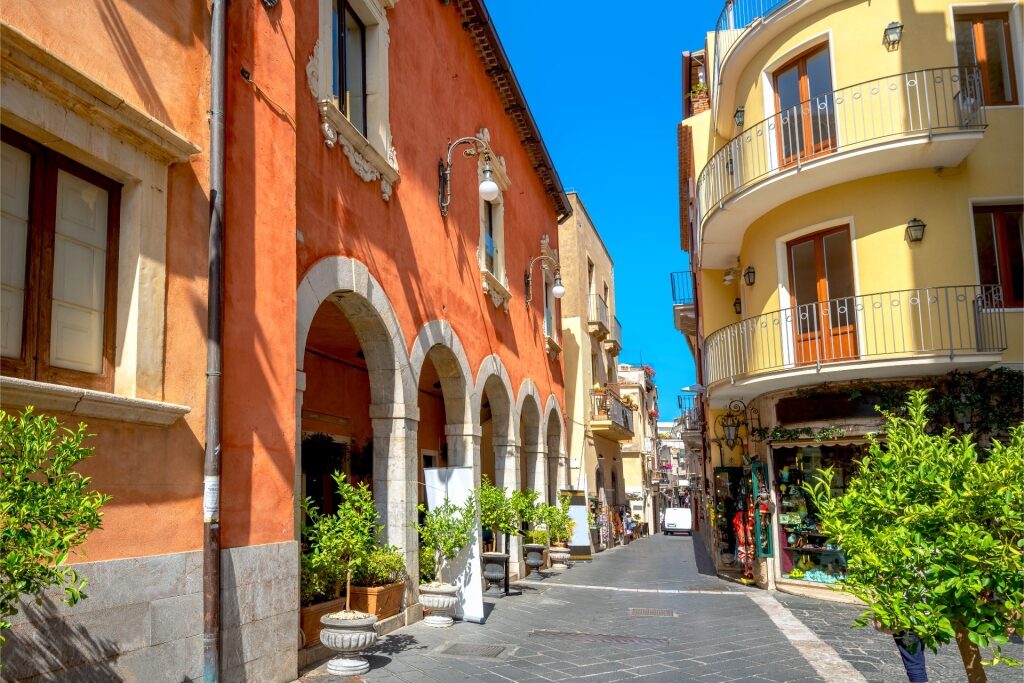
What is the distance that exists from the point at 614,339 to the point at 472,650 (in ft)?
77.5

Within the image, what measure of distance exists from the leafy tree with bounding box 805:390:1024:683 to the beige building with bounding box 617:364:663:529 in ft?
124

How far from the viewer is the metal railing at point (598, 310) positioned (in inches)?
1072

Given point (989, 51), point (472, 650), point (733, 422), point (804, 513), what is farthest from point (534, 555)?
point (989, 51)

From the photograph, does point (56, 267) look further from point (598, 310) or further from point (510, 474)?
point (598, 310)

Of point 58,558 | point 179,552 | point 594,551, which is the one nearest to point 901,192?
point 179,552

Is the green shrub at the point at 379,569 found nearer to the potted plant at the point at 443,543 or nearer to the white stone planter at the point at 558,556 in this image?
the potted plant at the point at 443,543

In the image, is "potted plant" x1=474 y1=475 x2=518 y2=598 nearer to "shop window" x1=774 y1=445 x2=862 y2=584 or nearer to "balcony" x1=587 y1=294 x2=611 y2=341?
"shop window" x1=774 y1=445 x2=862 y2=584

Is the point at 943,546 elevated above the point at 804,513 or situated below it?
above

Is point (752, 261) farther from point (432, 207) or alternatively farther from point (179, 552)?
point (179, 552)

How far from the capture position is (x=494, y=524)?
1317cm

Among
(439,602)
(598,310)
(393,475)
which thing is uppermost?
(598,310)

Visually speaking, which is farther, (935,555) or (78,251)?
(78,251)

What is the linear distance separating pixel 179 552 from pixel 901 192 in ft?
34.5

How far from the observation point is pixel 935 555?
4199 millimetres
